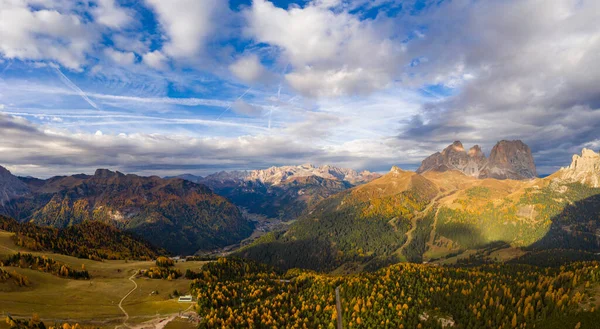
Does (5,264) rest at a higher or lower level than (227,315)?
higher

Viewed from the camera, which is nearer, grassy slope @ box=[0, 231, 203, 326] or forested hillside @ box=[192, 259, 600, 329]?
grassy slope @ box=[0, 231, 203, 326]

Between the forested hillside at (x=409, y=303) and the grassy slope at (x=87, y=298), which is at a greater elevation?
the grassy slope at (x=87, y=298)

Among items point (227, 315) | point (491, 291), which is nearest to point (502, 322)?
point (491, 291)

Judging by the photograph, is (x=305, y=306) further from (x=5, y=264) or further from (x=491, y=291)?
(x=5, y=264)

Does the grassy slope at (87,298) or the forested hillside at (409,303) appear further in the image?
the forested hillside at (409,303)

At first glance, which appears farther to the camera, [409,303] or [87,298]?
[409,303]

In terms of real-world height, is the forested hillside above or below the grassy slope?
below

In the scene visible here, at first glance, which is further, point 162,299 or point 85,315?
point 162,299

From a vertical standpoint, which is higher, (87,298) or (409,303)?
(87,298)
